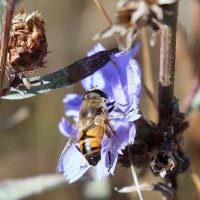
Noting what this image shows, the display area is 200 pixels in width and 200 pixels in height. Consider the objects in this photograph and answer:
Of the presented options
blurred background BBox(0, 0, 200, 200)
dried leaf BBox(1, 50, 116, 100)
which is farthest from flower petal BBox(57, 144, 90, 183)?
blurred background BBox(0, 0, 200, 200)

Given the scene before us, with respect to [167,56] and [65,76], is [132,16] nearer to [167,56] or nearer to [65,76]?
[167,56]

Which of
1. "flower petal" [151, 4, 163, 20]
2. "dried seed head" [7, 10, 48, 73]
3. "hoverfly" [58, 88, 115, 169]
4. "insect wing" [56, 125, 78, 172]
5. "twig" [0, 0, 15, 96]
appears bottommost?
"insect wing" [56, 125, 78, 172]

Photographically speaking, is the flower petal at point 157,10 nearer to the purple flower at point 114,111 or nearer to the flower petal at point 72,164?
the purple flower at point 114,111

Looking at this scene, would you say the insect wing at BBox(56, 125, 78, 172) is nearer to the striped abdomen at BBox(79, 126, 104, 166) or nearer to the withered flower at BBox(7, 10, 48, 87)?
the striped abdomen at BBox(79, 126, 104, 166)

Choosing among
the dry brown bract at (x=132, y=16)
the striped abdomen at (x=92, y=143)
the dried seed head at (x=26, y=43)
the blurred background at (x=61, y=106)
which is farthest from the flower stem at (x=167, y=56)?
the blurred background at (x=61, y=106)

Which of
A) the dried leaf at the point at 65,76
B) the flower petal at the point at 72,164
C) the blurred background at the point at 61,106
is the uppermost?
the dried leaf at the point at 65,76

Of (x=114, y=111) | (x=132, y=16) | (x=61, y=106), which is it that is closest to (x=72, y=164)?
(x=114, y=111)
